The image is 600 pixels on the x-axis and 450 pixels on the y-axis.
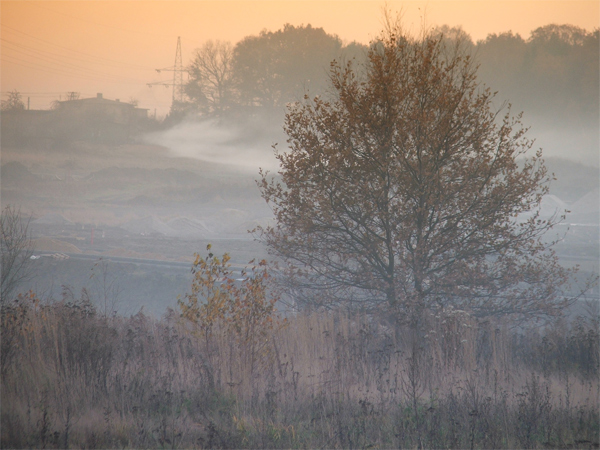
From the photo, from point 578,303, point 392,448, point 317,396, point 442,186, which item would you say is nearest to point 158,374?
point 317,396

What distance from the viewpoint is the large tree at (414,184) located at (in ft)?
26.5

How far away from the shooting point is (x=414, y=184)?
26.7 ft

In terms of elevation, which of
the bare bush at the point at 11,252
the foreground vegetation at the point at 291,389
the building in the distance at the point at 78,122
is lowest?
the foreground vegetation at the point at 291,389

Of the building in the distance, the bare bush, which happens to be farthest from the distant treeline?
the bare bush

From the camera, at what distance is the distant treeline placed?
42312mm

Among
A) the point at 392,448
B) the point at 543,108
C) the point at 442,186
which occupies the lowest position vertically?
the point at 392,448

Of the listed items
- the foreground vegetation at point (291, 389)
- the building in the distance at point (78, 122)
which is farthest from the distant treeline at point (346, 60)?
the foreground vegetation at point (291, 389)

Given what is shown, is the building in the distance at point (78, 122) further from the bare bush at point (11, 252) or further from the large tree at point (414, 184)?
the large tree at point (414, 184)

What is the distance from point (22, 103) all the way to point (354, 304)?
213ft

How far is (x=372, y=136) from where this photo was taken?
834 centimetres

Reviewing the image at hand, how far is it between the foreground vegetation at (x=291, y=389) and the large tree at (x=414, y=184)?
3.64 feet

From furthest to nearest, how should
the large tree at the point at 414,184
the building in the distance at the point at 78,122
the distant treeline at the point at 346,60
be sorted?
1. the building in the distance at the point at 78,122
2. the distant treeline at the point at 346,60
3. the large tree at the point at 414,184

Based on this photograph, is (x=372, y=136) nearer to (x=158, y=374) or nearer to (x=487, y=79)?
(x=158, y=374)

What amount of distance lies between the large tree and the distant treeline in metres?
29.2
